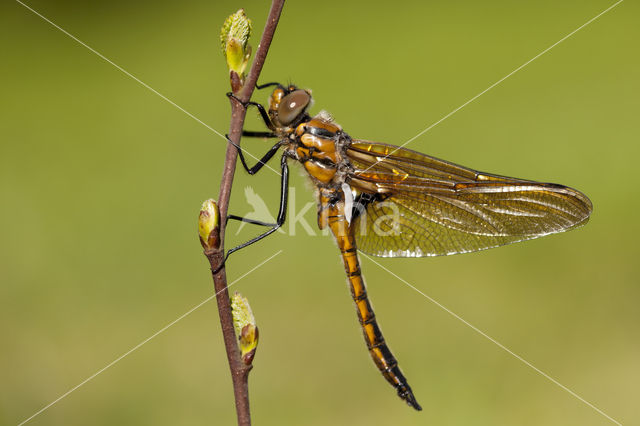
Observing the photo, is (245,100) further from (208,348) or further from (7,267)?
(7,267)

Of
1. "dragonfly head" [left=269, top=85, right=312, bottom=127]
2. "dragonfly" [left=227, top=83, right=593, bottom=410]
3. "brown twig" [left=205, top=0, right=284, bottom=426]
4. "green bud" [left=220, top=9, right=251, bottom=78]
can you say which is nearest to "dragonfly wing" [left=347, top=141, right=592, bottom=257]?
"dragonfly" [left=227, top=83, right=593, bottom=410]

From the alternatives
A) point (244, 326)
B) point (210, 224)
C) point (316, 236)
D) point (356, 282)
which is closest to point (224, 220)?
point (210, 224)

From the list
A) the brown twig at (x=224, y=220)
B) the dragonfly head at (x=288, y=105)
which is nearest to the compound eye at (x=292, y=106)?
the dragonfly head at (x=288, y=105)

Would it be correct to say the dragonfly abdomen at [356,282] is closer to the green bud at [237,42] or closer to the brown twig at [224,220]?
the green bud at [237,42]

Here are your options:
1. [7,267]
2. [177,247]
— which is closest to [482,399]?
[177,247]

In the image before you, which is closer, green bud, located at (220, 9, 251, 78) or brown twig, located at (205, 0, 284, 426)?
brown twig, located at (205, 0, 284, 426)

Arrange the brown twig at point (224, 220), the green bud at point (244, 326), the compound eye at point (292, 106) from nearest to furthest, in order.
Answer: the brown twig at point (224, 220)
the green bud at point (244, 326)
the compound eye at point (292, 106)

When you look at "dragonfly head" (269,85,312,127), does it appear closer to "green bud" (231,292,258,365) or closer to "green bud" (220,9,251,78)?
"green bud" (220,9,251,78)

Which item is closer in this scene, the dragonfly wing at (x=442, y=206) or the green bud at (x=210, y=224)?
the green bud at (x=210, y=224)
